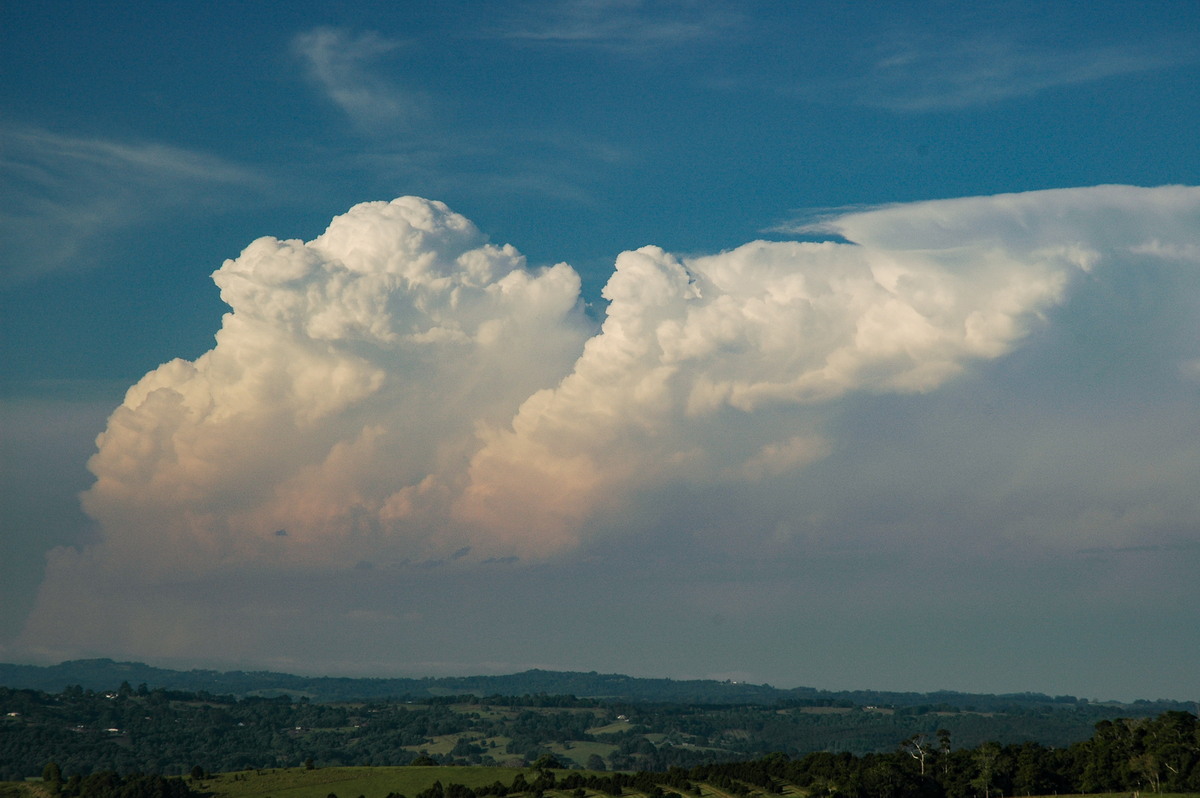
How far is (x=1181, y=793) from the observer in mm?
198750
